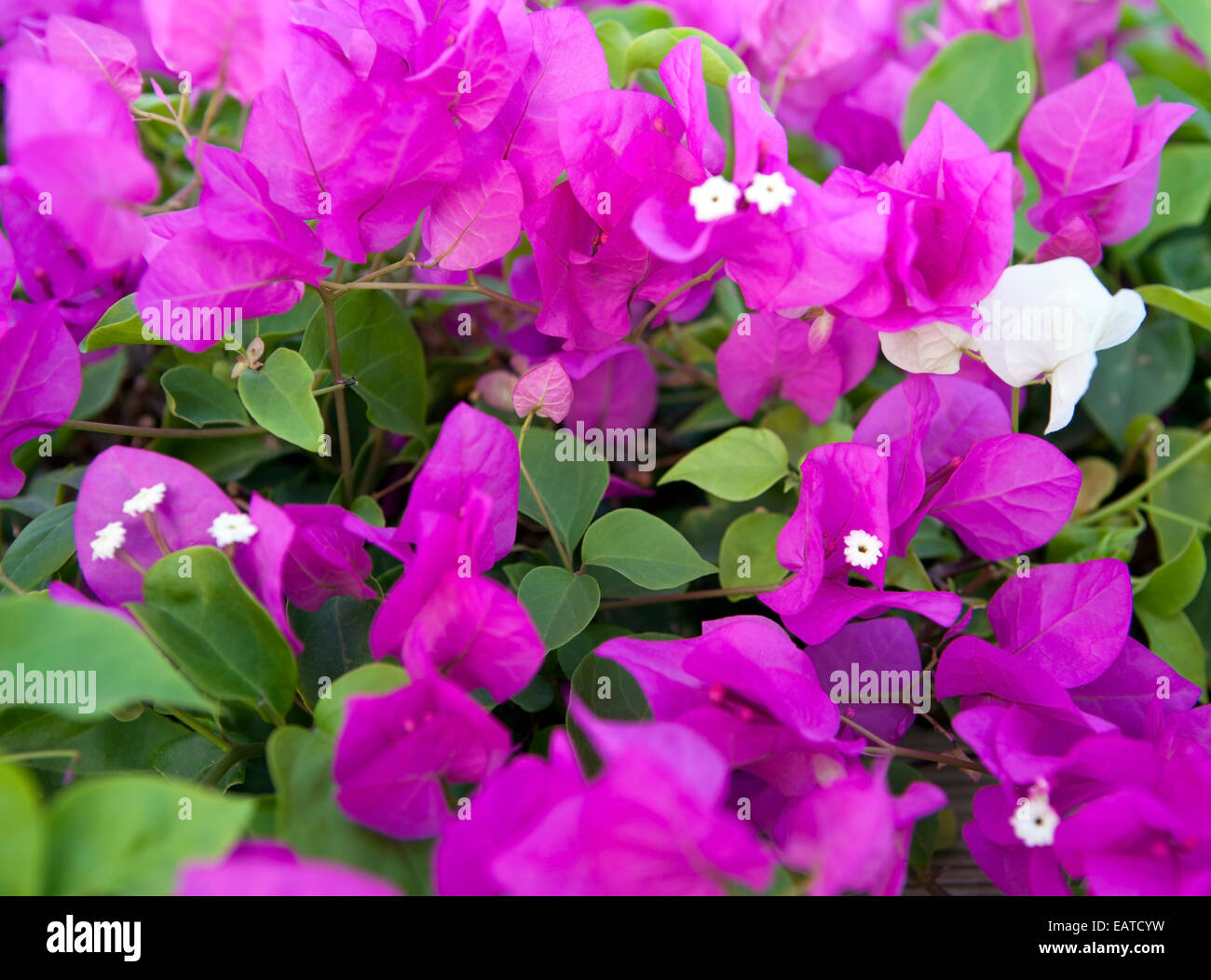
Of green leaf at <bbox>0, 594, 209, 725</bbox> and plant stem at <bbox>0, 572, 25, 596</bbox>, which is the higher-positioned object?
green leaf at <bbox>0, 594, 209, 725</bbox>

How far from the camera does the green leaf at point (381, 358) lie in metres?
0.61

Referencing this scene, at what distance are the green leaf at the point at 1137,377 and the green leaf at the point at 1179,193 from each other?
0.25 feet

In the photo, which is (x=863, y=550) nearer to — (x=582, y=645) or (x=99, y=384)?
(x=582, y=645)

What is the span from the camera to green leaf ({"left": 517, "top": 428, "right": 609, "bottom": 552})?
23.2 inches

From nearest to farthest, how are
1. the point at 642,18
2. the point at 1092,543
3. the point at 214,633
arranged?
the point at 214,633, the point at 1092,543, the point at 642,18

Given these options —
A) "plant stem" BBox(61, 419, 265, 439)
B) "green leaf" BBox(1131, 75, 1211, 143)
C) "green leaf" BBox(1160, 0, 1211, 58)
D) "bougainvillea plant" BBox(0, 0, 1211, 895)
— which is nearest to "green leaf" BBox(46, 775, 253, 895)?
"bougainvillea plant" BBox(0, 0, 1211, 895)

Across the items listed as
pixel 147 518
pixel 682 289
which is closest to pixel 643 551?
pixel 682 289

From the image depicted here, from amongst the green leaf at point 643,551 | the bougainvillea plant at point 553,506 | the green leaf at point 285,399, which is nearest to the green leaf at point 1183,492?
the bougainvillea plant at point 553,506

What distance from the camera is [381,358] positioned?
0.62 m

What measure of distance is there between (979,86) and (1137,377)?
0.93ft

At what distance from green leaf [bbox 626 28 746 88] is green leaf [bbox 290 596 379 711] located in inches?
15.8

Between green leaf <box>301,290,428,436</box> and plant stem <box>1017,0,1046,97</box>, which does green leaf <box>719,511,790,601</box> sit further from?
plant stem <box>1017,0,1046,97</box>

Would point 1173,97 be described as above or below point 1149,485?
above
